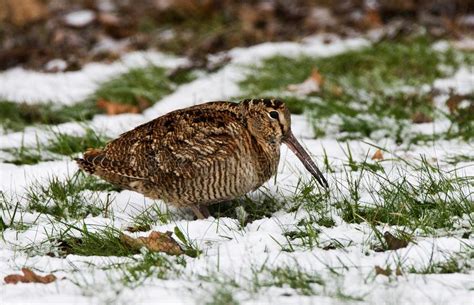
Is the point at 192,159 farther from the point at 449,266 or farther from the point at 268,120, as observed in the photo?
the point at 449,266

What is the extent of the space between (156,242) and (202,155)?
2.25 ft

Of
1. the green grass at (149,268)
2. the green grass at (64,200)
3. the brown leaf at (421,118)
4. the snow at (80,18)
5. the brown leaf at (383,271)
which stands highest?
the snow at (80,18)

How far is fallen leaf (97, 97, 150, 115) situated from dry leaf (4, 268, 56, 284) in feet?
11.3

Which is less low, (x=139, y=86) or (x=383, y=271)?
(x=139, y=86)

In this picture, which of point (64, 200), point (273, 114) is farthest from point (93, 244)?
point (273, 114)

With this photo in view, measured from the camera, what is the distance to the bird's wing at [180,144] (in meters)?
4.67

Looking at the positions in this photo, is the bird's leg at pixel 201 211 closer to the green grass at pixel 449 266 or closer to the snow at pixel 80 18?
the green grass at pixel 449 266

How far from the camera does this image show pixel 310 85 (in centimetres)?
720

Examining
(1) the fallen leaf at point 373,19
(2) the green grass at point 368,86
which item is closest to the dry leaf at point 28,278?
(2) the green grass at point 368,86

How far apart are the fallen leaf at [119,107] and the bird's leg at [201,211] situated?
7.98 feet

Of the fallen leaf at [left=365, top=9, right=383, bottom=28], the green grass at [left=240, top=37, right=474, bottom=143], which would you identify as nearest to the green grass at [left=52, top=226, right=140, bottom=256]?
the green grass at [left=240, top=37, right=474, bottom=143]

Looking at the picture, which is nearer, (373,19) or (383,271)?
(383,271)

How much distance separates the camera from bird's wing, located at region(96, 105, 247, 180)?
4.67 meters

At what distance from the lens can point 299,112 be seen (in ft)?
22.4
